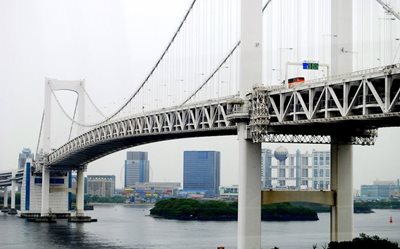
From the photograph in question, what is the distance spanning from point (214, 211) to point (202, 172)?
8.19 feet

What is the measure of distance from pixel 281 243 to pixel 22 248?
4966mm

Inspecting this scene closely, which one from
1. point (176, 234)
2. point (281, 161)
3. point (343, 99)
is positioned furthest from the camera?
point (176, 234)

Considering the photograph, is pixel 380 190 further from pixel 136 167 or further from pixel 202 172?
pixel 136 167

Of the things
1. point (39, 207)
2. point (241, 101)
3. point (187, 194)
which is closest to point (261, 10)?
point (241, 101)

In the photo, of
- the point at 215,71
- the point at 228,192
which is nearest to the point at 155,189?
the point at 228,192

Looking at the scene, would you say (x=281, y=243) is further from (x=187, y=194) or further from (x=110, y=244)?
(x=187, y=194)

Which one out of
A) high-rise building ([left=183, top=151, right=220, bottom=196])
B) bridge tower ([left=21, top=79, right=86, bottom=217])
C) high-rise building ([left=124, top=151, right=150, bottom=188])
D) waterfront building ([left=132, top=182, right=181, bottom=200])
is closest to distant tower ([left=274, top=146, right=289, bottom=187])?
high-rise building ([left=183, top=151, right=220, bottom=196])

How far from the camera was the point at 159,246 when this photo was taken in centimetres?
1655

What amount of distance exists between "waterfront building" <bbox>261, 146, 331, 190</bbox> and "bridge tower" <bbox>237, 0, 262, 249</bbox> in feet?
2.39

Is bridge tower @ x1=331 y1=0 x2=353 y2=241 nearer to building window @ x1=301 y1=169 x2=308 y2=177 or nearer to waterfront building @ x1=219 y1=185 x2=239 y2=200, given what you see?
building window @ x1=301 y1=169 x2=308 y2=177

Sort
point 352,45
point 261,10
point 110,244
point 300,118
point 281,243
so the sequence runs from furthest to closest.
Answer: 1. point 110,244
2. point 281,243
3. point 261,10
4. point 352,45
5. point 300,118

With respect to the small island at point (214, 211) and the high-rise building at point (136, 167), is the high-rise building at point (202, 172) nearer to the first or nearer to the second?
the small island at point (214, 211)

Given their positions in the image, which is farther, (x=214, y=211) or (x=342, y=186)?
(x=214, y=211)

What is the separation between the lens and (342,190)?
12766 mm
